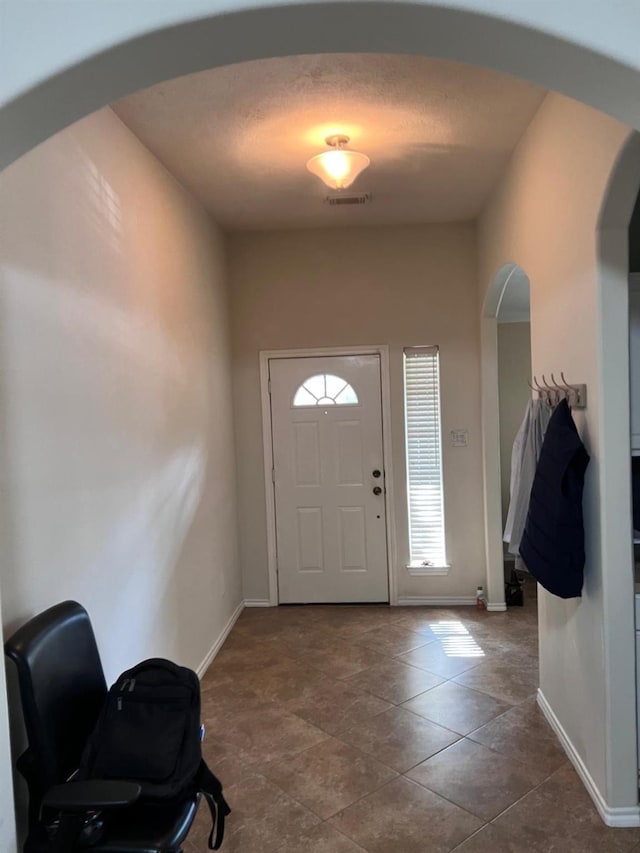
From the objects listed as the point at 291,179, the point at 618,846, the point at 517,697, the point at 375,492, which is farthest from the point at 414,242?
the point at 618,846

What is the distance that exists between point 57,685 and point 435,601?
3442 millimetres

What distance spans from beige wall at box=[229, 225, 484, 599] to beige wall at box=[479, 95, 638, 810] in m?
1.82

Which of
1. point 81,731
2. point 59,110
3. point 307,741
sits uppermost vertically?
point 59,110

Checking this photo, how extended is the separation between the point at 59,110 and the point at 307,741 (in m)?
2.72

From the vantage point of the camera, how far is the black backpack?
1.61 m

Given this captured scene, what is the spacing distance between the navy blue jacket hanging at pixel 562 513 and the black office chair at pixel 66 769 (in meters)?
1.51

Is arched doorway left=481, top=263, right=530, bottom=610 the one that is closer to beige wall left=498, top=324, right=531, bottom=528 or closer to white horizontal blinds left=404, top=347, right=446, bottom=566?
white horizontal blinds left=404, top=347, right=446, bottom=566

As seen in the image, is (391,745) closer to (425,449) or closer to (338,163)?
(425,449)

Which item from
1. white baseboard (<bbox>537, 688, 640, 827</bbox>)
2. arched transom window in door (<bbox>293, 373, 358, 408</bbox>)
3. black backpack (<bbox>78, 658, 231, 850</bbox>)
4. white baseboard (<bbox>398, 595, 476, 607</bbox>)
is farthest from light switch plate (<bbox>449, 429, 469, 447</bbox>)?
black backpack (<bbox>78, 658, 231, 850</bbox>)

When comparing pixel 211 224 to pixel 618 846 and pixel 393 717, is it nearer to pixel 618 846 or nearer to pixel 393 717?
pixel 393 717

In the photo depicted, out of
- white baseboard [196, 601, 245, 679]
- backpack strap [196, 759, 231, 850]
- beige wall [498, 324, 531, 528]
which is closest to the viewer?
backpack strap [196, 759, 231, 850]

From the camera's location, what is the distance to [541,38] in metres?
1.15

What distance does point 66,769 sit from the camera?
165 cm

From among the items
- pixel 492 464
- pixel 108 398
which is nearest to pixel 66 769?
pixel 108 398
